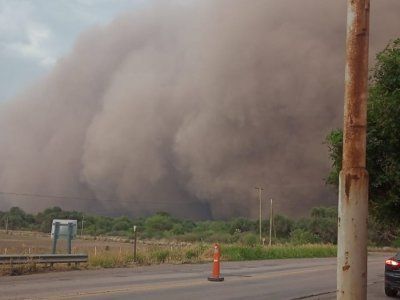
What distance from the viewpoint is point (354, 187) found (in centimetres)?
301

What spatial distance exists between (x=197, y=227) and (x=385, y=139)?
106 m

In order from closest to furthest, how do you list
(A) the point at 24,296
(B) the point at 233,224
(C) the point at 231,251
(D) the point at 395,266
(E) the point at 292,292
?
1. (A) the point at 24,296
2. (D) the point at 395,266
3. (E) the point at 292,292
4. (C) the point at 231,251
5. (B) the point at 233,224

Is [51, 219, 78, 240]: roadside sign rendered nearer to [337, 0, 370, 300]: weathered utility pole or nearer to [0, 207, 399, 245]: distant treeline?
[337, 0, 370, 300]: weathered utility pole

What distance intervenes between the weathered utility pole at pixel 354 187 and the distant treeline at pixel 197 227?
61.4 meters

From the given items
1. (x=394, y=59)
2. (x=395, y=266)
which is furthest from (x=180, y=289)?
(x=394, y=59)

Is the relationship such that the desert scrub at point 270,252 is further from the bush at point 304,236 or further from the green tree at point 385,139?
the bush at point 304,236

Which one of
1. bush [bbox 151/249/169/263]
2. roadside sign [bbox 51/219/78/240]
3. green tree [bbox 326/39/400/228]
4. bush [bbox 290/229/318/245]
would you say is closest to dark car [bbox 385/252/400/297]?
green tree [bbox 326/39/400/228]

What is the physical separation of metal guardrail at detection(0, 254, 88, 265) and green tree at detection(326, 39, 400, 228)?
10495mm

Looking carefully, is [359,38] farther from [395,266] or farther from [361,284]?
[395,266]

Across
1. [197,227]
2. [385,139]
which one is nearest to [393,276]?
[385,139]

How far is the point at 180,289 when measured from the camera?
1202 centimetres

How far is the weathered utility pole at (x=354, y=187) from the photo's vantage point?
2994 millimetres

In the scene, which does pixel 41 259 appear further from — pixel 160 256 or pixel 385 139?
pixel 385 139

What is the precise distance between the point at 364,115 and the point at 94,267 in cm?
1683
